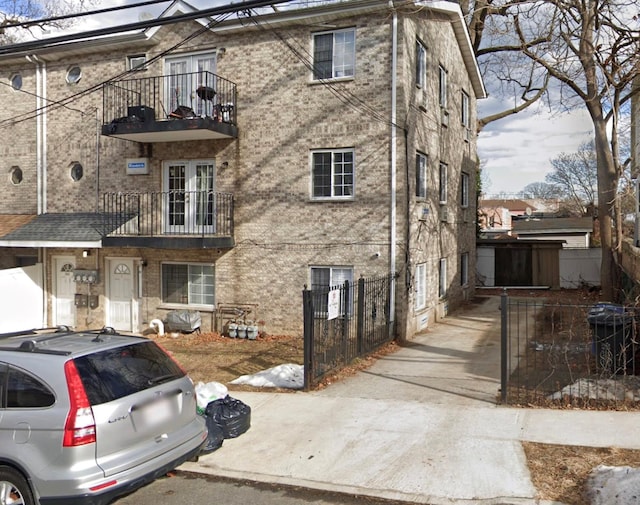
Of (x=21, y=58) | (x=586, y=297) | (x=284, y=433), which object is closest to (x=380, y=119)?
(x=284, y=433)

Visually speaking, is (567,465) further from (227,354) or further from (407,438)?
(227,354)

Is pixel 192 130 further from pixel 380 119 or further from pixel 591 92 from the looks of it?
pixel 591 92

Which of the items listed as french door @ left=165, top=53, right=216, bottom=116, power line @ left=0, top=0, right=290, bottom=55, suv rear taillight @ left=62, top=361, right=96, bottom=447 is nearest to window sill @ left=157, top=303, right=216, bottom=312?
french door @ left=165, top=53, right=216, bottom=116

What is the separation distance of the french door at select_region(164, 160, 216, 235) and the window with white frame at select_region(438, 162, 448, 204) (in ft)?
22.9

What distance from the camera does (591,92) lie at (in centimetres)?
1661

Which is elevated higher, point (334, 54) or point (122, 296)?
point (334, 54)

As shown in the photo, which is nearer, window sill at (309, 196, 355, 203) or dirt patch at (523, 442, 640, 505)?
dirt patch at (523, 442, 640, 505)

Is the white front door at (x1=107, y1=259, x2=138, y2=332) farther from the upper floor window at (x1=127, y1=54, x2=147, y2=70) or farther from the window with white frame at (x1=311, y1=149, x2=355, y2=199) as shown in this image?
the window with white frame at (x1=311, y1=149, x2=355, y2=199)

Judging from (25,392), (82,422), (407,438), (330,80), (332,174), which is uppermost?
(330,80)

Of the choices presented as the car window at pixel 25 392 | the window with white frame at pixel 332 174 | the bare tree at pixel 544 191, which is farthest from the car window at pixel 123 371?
the bare tree at pixel 544 191

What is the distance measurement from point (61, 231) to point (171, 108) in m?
4.42

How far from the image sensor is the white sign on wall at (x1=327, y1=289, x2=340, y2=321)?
9898mm

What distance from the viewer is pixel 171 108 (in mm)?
15562

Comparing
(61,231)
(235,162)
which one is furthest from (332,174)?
(61,231)
